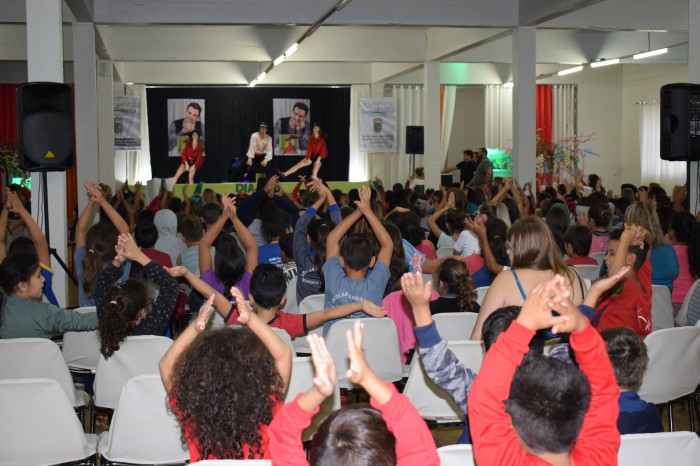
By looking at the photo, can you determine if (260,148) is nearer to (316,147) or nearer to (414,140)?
(316,147)

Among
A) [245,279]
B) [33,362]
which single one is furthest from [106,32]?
[33,362]

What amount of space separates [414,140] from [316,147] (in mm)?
3066

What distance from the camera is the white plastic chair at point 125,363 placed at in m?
3.27

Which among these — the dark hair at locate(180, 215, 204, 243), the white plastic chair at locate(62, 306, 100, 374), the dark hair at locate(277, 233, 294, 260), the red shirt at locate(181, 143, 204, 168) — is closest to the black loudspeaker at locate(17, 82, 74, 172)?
the dark hair at locate(180, 215, 204, 243)

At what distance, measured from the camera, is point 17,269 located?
370 centimetres

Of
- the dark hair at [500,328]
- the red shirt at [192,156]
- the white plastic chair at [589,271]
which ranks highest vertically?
the red shirt at [192,156]

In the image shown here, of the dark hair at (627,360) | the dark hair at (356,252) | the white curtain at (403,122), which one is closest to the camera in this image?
the dark hair at (627,360)

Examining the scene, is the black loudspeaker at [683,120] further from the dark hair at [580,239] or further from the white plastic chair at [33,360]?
the white plastic chair at [33,360]

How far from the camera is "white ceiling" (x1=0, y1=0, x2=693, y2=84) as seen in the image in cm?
938

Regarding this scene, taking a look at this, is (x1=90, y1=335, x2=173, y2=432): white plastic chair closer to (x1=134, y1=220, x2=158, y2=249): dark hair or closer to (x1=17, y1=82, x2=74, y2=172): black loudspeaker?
(x1=134, y1=220, x2=158, y2=249): dark hair

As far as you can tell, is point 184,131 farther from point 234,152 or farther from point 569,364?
point 569,364

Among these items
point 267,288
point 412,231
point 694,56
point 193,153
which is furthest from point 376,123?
point 267,288

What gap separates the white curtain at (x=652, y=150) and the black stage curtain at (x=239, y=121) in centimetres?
767

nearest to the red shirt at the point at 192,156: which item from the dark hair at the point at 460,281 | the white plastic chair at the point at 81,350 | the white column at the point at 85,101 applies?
the white column at the point at 85,101
